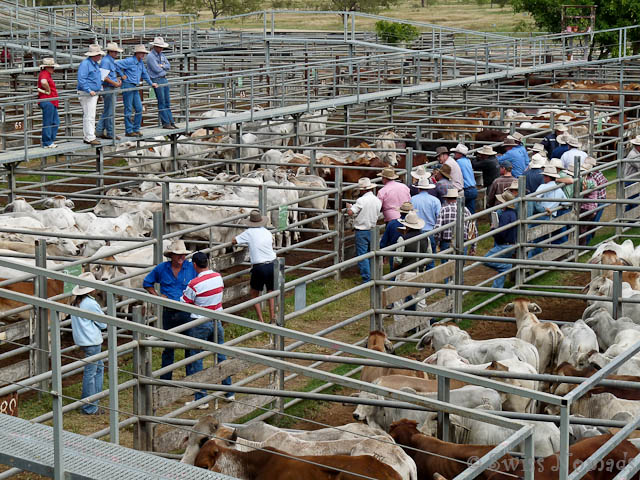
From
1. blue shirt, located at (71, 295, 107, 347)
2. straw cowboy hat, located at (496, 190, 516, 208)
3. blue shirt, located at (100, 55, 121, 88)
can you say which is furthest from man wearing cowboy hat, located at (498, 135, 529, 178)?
blue shirt, located at (71, 295, 107, 347)

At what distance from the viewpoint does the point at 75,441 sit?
643 cm

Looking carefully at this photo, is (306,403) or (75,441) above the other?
(75,441)

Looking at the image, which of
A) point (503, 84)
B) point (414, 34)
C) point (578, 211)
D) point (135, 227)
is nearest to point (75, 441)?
point (135, 227)

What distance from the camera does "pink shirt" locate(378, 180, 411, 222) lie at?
16.3 meters

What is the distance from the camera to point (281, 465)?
7.53 m

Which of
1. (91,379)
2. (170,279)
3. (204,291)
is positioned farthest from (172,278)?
(91,379)

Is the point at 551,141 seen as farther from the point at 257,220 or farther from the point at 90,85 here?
the point at 257,220

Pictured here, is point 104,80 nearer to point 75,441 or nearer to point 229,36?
point 75,441

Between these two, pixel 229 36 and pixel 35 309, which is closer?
pixel 35 309

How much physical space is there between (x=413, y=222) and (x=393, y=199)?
177 centimetres

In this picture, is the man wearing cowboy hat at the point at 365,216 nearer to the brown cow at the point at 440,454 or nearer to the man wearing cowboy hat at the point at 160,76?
the man wearing cowboy hat at the point at 160,76

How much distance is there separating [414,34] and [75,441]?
149 feet

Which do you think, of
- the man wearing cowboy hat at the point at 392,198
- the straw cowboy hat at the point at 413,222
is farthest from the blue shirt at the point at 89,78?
the straw cowboy hat at the point at 413,222

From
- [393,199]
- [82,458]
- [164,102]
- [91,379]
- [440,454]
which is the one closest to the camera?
[82,458]
